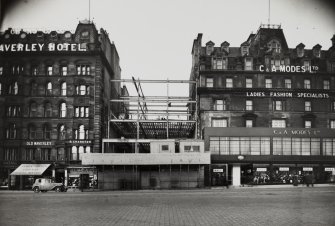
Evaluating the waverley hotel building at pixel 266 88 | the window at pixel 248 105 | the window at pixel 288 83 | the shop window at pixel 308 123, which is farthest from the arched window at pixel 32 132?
the shop window at pixel 308 123

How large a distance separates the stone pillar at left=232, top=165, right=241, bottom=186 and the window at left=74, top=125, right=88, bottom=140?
21340 millimetres

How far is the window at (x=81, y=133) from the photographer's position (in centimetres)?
6469

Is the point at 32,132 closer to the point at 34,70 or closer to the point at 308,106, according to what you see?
the point at 34,70

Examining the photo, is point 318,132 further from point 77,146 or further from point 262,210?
point 262,210

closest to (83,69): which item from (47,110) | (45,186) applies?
(47,110)

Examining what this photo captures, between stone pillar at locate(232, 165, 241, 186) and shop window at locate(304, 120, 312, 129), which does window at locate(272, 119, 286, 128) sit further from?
stone pillar at locate(232, 165, 241, 186)

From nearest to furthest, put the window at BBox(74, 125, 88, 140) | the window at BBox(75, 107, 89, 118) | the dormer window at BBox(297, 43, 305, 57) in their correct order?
the window at BBox(74, 125, 88, 140), the window at BBox(75, 107, 89, 118), the dormer window at BBox(297, 43, 305, 57)

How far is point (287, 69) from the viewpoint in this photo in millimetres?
69812

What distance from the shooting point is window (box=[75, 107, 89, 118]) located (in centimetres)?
6538

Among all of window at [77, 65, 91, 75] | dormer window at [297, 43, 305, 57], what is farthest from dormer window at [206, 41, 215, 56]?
window at [77, 65, 91, 75]

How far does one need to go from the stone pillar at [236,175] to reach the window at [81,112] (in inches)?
875

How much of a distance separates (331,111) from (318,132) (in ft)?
25.0

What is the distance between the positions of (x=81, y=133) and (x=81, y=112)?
3028 mm

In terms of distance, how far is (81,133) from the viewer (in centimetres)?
6488
